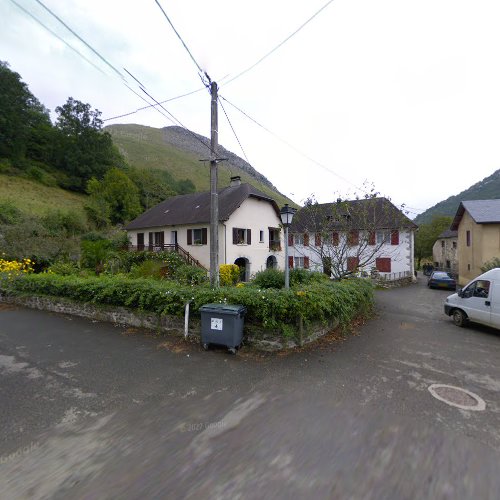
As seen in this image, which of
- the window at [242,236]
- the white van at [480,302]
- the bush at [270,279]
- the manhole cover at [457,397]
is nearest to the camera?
the manhole cover at [457,397]

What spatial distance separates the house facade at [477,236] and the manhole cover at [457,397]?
19.7 m

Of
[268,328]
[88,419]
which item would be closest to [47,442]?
[88,419]

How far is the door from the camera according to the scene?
761cm

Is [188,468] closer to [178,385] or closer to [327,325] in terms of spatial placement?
[178,385]

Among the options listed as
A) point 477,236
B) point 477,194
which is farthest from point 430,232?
point 477,236

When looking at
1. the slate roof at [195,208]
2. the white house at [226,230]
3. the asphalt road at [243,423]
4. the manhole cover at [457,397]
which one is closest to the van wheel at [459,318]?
the asphalt road at [243,423]

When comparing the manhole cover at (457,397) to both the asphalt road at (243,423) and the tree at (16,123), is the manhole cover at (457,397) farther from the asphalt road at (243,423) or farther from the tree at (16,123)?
the tree at (16,123)

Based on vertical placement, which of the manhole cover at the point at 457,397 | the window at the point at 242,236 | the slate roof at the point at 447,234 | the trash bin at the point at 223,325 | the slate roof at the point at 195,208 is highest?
the slate roof at the point at 195,208

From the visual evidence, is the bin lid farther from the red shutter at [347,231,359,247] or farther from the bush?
the red shutter at [347,231,359,247]

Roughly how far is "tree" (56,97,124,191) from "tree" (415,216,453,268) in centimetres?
5501

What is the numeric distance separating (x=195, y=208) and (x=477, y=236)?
73.4 feet

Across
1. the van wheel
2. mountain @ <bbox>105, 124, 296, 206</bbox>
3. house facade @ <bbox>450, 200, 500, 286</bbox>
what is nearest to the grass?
mountain @ <bbox>105, 124, 296, 206</bbox>

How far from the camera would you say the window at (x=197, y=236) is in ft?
68.7

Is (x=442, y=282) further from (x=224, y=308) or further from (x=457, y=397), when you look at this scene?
(x=224, y=308)
